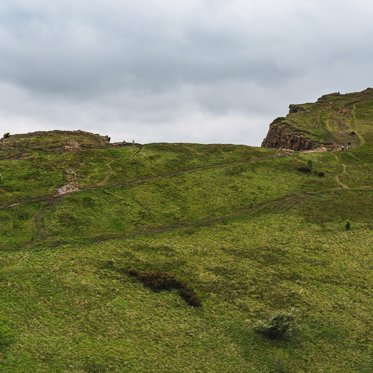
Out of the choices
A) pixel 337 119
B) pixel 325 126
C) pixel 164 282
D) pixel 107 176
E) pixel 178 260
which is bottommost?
pixel 164 282

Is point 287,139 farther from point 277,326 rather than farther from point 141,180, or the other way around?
point 277,326

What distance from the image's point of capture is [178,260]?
5612 centimetres

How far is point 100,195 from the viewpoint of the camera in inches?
2874

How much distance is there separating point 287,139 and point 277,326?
295 ft

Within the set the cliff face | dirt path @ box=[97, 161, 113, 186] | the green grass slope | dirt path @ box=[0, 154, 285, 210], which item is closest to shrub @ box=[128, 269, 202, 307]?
dirt path @ box=[0, 154, 285, 210]

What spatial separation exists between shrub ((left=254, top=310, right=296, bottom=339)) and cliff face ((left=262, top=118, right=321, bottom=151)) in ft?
256

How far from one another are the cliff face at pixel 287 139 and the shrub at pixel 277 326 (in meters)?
77.9

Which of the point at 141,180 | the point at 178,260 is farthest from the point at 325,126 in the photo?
the point at 178,260

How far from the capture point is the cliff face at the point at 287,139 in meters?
121

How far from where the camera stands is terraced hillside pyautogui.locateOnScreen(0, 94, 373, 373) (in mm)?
40906

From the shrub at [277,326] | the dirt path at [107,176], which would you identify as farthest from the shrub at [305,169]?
the shrub at [277,326]

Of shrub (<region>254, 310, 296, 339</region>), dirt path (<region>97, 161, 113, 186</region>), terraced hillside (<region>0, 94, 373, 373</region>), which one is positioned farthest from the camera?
dirt path (<region>97, 161, 113, 186</region>)

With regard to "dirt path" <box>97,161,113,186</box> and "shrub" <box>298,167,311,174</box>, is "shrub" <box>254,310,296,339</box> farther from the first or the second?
"shrub" <box>298,167,311,174</box>

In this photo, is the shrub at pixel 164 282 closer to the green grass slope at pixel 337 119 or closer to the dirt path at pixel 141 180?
the dirt path at pixel 141 180
